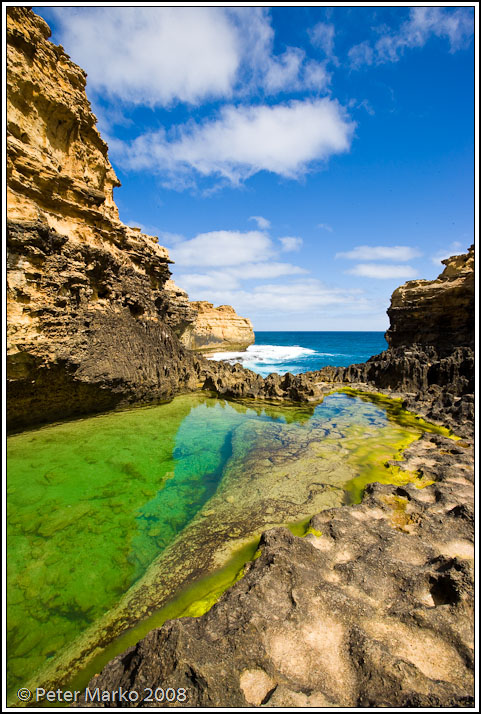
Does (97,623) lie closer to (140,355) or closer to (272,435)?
(272,435)

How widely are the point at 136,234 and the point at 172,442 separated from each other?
10.6 metres

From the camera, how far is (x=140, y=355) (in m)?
13.2

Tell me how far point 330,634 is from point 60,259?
11191 millimetres

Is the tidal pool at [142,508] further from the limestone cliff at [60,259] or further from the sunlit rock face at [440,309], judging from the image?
the sunlit rock face at [440,309]

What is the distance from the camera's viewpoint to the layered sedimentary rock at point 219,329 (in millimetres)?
50531

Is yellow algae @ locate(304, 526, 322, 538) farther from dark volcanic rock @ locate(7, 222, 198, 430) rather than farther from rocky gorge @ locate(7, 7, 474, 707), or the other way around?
dark volcanic rock @ locate(7, 222, 198, 430)

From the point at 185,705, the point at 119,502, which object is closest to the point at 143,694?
the point at 185,705

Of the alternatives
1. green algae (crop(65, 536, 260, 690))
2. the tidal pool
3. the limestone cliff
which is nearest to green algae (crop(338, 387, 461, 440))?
the tidal pool

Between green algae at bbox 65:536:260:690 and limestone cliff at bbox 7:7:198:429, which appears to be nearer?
green algae at bbox 65:536:260:690

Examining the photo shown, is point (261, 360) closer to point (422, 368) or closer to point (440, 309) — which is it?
point (440, 309)

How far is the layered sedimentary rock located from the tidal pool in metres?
39.4

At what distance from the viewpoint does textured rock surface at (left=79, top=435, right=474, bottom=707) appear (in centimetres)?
213

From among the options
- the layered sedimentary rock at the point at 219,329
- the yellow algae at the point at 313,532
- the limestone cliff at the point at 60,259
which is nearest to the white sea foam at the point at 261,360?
the layered sedimentary rock at the point at 219,329

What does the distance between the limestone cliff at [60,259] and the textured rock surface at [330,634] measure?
874 centimetres
